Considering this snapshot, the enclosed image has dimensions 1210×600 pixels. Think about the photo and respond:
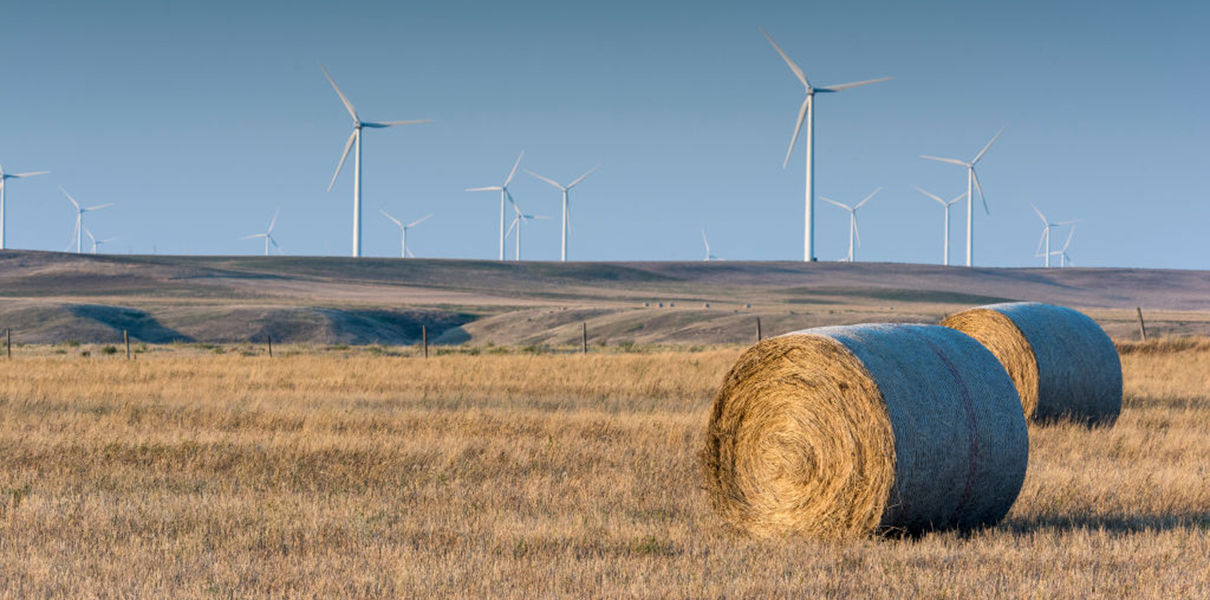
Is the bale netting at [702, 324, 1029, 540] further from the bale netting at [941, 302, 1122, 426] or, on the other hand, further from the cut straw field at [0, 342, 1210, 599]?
the bale netting at [941, 302, 1122, 426]

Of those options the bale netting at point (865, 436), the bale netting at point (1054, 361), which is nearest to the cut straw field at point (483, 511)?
the bale netting at point (865, 436)

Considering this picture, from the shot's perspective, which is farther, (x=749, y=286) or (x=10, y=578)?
(x=749, y=286)

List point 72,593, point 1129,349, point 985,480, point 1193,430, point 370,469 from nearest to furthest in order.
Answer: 1. point 72,593
2. point 985,480
3. point 370,469
4. point 1193,430
5. point 1129,349

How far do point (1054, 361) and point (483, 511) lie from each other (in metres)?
9.05

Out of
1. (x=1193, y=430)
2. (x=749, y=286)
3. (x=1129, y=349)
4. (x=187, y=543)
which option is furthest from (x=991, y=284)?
(x=187, y=543)

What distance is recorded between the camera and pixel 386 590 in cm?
813

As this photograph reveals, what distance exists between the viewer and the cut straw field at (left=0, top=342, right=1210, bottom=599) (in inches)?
331

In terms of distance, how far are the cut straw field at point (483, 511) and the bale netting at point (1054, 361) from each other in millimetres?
440

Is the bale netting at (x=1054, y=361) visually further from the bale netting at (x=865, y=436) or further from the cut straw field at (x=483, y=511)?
the bale netting at (x=865, y=436)

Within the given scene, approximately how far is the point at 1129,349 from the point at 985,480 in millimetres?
23851

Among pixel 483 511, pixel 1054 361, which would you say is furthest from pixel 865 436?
pixel 1054 361

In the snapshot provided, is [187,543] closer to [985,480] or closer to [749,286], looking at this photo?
[985,480]

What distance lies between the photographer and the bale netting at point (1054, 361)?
1680cm

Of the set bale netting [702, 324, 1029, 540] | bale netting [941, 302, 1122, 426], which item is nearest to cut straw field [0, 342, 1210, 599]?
bale netting [702, 324, 1029, 540]
